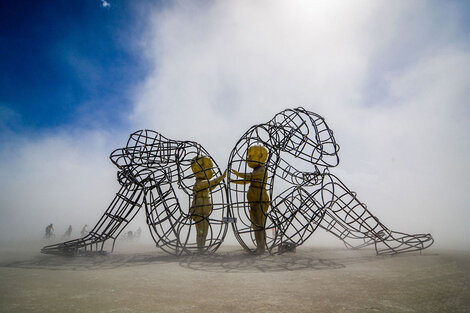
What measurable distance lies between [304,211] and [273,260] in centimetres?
170

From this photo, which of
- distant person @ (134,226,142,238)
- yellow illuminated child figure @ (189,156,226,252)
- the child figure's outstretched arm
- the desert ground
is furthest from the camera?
distant person @ (134,226,142,238)

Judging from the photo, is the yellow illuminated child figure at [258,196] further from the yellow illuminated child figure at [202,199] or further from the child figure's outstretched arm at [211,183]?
the yellow illuminated child figure at [202,199]

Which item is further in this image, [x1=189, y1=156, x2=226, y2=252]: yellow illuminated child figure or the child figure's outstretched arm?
the child figure's outstretched arm

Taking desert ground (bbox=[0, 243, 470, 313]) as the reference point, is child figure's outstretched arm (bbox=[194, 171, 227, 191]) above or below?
above

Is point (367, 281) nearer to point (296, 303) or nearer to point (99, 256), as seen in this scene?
point (296, 303)

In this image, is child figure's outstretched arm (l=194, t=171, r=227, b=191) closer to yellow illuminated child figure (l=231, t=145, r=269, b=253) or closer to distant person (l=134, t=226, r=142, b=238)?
yellow illuminated child figure (l=231, t=145, r=269, b=253)

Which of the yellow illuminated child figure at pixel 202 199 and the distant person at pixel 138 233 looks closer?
the yellow illuminated child figure at pixel 202 199

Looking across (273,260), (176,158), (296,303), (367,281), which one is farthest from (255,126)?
(296,303)

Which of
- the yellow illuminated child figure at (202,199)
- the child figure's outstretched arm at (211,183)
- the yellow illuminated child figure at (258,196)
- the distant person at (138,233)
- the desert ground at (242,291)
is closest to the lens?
the desert ground at (242,291)

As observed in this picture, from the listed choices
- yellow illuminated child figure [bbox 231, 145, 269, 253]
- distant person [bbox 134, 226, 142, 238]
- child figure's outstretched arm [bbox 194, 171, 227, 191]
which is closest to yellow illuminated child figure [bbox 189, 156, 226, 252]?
child figure's outstretched arm [bbox 194, 171, 227, 191]

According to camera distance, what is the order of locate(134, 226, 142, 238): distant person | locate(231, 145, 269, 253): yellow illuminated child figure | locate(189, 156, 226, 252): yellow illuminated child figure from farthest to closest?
locate(134, 226, 142, 238): distant person < locate(189, 156, 226, 252): yellow illuminated child figure < locate(231, 145, 269, 253): yellow illuminated child figure

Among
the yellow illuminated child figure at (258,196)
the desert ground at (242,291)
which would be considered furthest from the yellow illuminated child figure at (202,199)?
the desert ground at (242,291)

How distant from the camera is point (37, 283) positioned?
3.72 meters

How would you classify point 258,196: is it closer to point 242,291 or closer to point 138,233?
point 242,291
